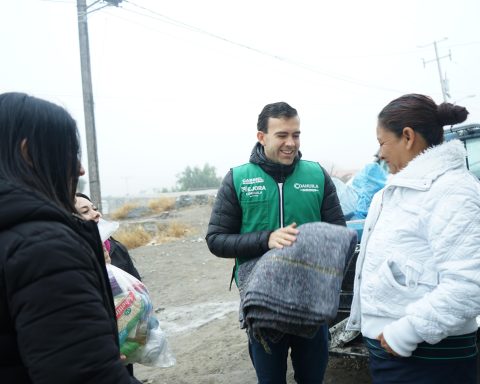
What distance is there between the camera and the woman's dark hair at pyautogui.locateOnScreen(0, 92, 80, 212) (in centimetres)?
119

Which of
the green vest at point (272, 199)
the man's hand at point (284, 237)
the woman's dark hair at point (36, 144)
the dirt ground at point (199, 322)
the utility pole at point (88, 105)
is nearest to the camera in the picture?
the woman's dark hair at point (36, 144)

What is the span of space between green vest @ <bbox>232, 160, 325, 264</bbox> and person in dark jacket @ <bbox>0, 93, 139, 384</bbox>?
1.36 meters

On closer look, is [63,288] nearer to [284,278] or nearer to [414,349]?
[284,278]

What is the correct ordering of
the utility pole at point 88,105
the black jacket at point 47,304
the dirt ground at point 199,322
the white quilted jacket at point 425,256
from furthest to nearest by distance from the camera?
the utility pole at point 88,105 < the dirt ground at point 199,322 < the white quilted jacket at point 425,256 < the black jacket at point 47,304

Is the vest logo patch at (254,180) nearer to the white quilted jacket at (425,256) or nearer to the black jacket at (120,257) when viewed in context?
the white quilted jacket at (425,256)

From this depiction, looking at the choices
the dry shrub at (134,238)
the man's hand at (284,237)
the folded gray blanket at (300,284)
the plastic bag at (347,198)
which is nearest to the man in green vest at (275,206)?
the man's hand at (284,237)

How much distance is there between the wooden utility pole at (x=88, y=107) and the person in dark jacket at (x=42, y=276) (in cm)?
904

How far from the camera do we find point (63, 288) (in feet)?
3.43

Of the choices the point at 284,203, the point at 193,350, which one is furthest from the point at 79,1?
the point at 284,203

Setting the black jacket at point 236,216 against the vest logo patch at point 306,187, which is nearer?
the black jacket at point 236,216

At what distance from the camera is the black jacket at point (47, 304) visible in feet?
3.35

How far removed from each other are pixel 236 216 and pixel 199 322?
3.34 m

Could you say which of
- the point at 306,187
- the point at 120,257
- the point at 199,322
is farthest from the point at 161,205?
the point at 306,187

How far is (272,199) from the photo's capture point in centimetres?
251
